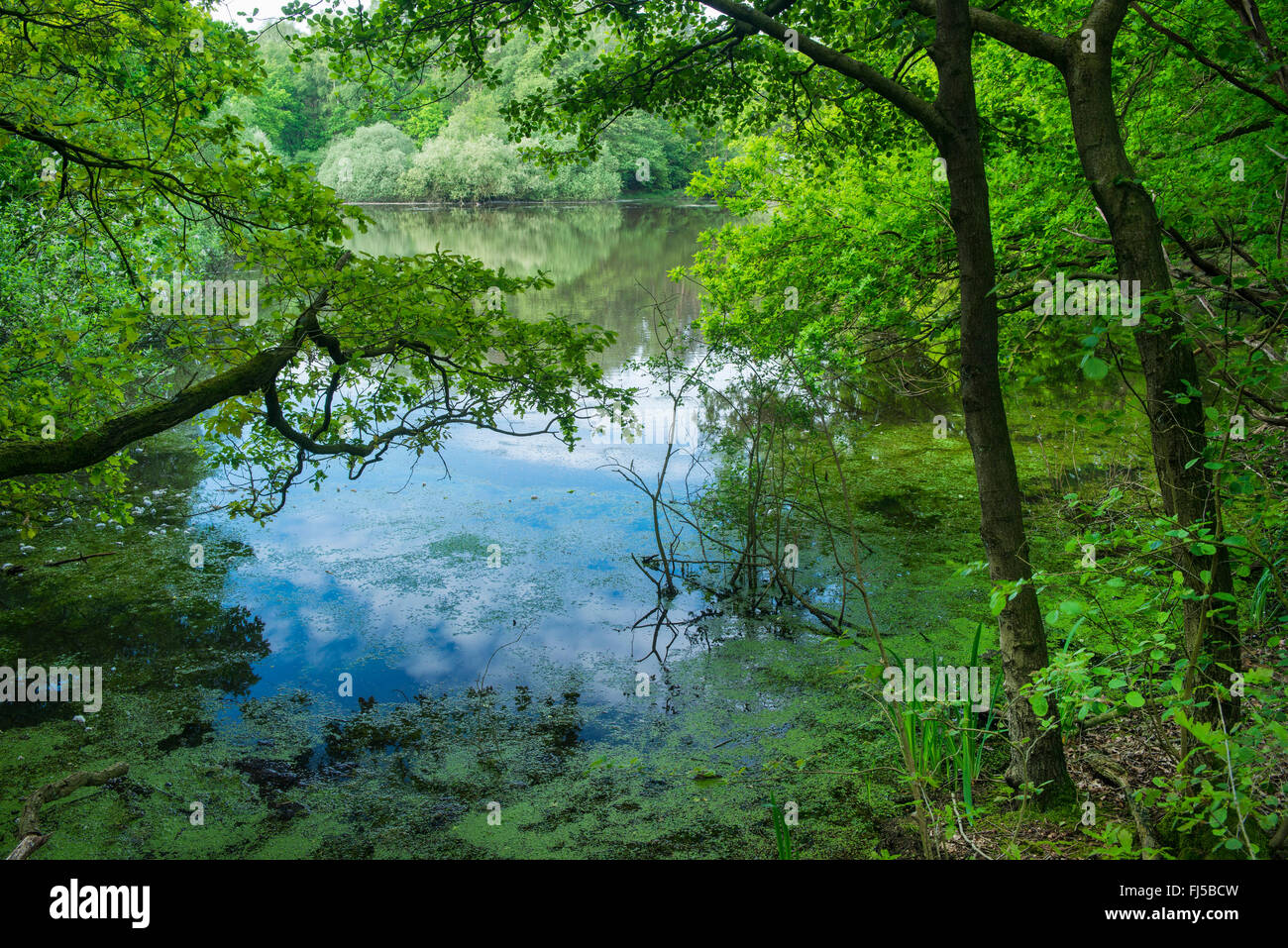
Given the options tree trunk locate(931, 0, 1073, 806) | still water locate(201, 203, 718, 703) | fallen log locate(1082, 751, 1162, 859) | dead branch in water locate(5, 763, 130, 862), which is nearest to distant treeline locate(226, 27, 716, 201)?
still water locate(201, 203, 718, 703)

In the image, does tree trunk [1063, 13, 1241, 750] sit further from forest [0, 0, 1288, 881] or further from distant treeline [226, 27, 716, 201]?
distant treeline [226, 27, 716, 201]

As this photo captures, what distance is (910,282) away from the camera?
671 centimetres

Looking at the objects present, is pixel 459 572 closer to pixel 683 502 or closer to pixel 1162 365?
pixel 683 502

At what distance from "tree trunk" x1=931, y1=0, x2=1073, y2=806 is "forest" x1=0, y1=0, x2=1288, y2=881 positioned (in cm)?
2

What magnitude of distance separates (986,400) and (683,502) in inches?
203

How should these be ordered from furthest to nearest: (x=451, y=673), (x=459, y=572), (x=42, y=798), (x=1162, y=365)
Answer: (x=459, y=572) < (x=451, y=673) < (x=42, y=798) < (x=1162, y=365)

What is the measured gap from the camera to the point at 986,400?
140 inches

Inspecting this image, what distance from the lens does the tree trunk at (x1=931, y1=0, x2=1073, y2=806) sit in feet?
11.4

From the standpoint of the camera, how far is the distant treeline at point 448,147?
3120cm

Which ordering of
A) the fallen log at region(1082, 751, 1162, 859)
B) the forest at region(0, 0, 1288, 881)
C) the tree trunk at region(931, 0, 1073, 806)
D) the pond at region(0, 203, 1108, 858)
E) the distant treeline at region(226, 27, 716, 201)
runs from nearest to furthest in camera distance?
the fallen log at region(1082, 751, 1162, 859) < the forest at region(0, 0, 1288, 881) < the tree trunk at region(931, 0, 1073, 806) < the pond at region(0, 203, 1108, 858) < the distant treeline at region(226, 27, 716, 201)

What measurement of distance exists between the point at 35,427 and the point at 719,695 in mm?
4152

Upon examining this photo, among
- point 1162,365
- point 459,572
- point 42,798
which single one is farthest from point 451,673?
point 1162,365

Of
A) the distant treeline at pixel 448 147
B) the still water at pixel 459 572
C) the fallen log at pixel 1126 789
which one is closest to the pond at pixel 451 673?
the still water at pixel 459 572
